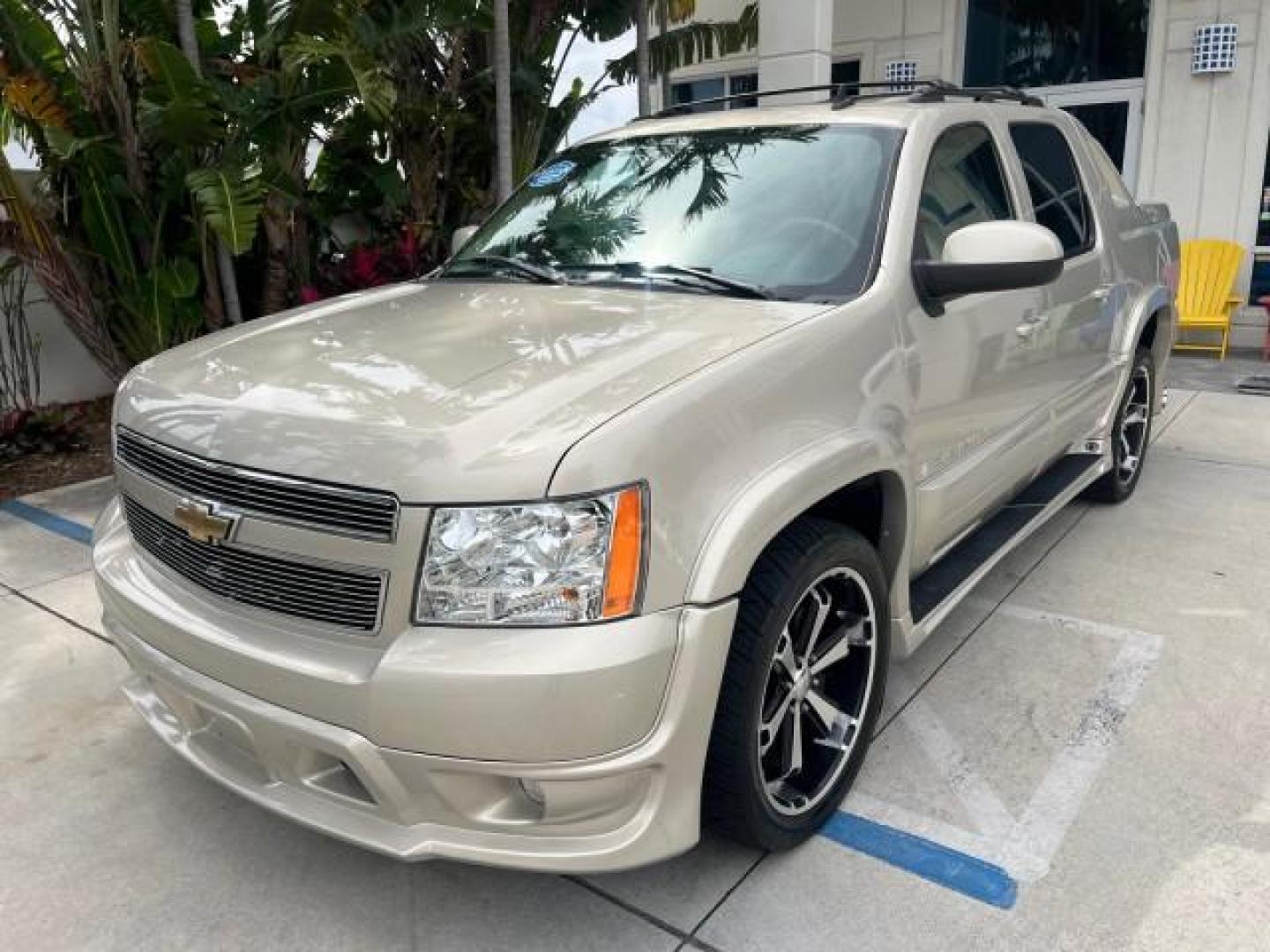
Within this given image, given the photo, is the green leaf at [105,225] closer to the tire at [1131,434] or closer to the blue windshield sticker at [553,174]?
the blue windshield sticker at [553,174]

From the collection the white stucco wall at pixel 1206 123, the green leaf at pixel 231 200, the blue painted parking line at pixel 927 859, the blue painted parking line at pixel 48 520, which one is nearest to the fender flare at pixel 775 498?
the blue painted parking line at pixel 927 859

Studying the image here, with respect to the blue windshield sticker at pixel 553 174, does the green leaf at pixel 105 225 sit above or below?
below

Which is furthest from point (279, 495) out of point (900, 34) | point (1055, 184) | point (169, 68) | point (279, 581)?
point (900, 34)

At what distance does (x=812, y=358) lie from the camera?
98.9 inches

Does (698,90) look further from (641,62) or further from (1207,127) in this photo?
(1207,127)

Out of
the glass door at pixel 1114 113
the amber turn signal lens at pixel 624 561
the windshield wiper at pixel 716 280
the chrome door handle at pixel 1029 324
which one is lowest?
the amber turn signal lens at pixel 624 561

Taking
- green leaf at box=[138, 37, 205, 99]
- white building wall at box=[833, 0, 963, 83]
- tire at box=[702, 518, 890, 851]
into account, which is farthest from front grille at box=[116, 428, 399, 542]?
white building wall at box=[833, 0, 963, 83]

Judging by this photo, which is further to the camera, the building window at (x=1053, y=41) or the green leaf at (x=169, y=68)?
the building window at (x=1053, y=41)

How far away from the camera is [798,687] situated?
260 centimetres

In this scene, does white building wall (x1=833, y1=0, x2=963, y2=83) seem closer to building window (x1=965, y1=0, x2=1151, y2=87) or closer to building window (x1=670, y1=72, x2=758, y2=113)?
building window (x1=965, y1=0, x2=1151, y2=87)

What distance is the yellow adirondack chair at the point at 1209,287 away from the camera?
9141mm

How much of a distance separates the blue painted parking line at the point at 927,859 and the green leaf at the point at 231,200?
475 centimetres

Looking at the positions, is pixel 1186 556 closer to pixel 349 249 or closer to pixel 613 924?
pixel 613 924

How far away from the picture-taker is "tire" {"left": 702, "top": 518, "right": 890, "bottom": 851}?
7.57 ft
